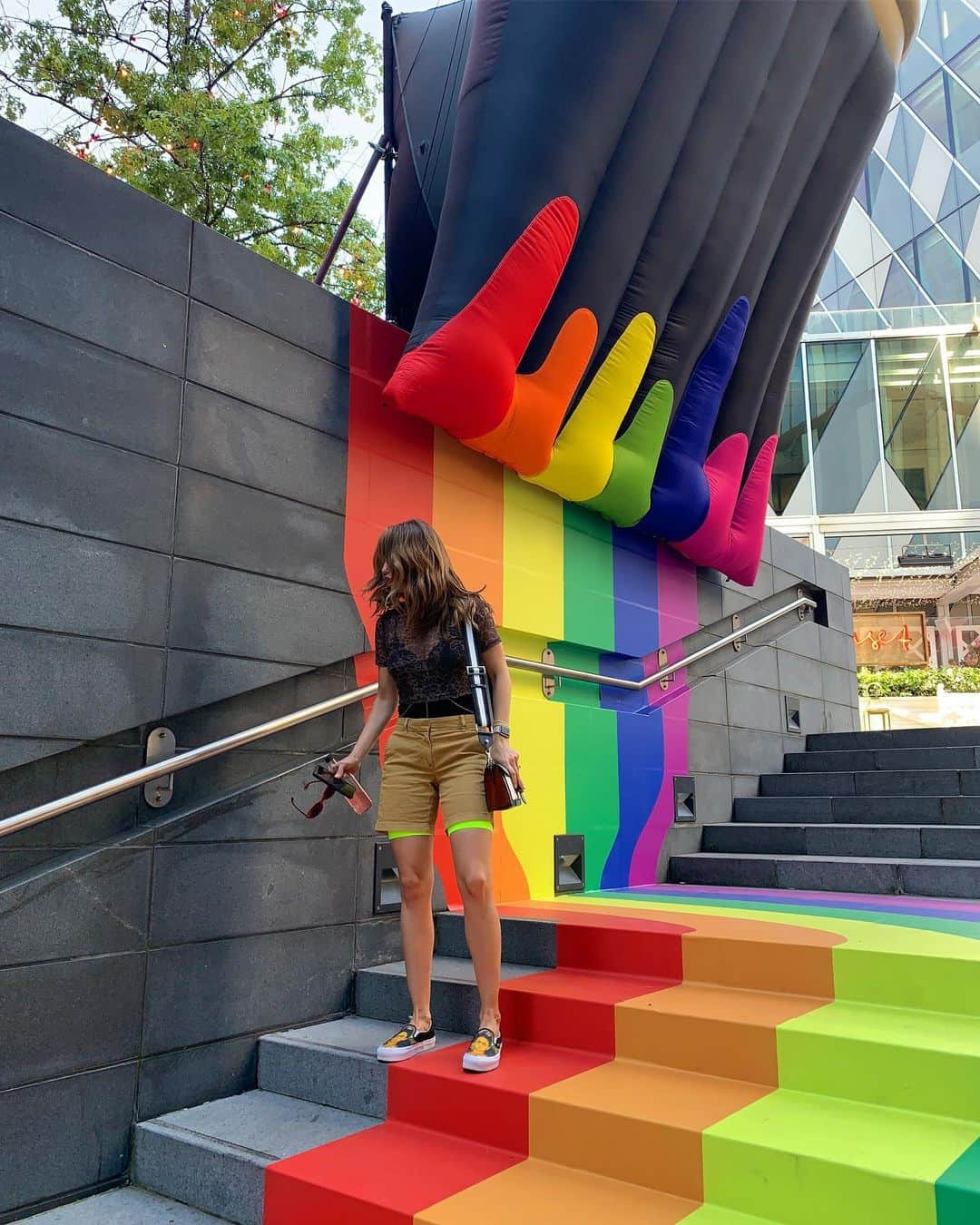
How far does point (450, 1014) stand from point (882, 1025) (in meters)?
1.23

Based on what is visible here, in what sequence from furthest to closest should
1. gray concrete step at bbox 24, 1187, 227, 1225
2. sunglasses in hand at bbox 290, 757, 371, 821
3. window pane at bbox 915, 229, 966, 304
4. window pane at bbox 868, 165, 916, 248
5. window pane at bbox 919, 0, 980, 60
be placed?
window pane at bbox 868, 165, 916, 248 < window pane at bbox 919, 0, 980, 60 < window pane at bbox 915, 229, 966, 304 < sunglasses in hand at bbox 290, 757, 371, 821 < gray concrete step at bbox 24, 1187, 227, 1225

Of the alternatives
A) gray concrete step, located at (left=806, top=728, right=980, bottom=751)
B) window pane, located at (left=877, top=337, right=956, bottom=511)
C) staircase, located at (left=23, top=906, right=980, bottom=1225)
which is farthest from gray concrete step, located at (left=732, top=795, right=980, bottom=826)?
window pane, located at (left=877, top=337, right=956, bottom=511)

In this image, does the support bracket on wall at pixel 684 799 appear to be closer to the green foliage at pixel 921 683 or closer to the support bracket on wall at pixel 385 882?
the support bracket on wall at pixel 385 882

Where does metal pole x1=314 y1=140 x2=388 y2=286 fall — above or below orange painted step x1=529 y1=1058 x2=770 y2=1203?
above

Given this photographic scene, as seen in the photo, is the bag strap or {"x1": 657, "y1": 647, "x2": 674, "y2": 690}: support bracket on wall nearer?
the bag strap

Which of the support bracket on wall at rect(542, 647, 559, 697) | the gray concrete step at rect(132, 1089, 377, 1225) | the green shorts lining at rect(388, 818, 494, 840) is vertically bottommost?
the gray concrete step at rect(132, 1089, 377, 1225)

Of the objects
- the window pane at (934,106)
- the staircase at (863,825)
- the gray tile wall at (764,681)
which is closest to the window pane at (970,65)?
the window pane at (934,106)

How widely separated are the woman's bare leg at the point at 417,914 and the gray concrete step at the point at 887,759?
11.9ft

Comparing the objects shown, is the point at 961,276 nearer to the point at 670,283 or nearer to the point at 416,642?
the point at 670,283

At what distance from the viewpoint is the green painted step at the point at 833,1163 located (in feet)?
5.72

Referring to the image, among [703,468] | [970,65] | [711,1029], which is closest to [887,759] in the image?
[703,468]

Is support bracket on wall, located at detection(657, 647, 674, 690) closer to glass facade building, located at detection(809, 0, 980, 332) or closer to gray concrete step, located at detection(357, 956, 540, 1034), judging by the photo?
gray concrete step, located at detection(357, 956, 540, 1034)

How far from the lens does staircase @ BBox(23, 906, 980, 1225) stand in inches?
74.4

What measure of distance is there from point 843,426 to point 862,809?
41.2ft
